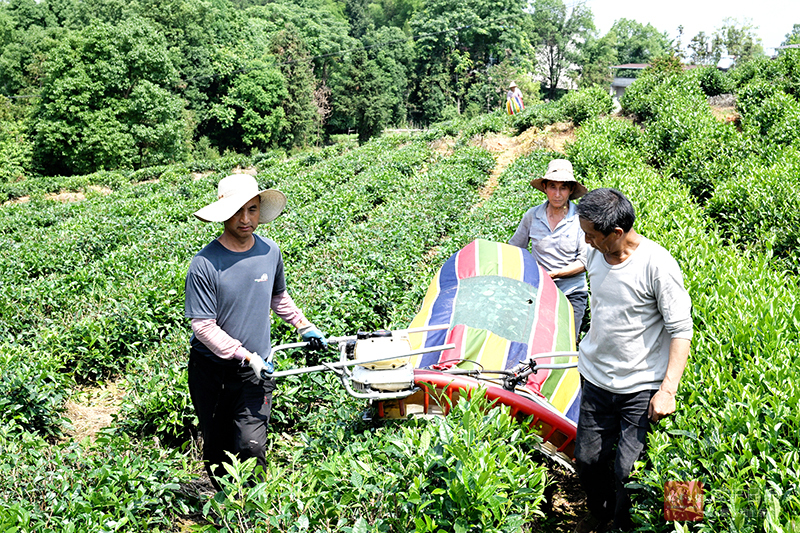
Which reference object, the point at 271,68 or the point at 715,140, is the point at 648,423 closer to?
the point at 715,140

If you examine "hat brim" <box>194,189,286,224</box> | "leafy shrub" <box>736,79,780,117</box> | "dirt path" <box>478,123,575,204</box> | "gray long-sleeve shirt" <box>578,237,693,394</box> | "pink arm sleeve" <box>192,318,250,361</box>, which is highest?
"hat brim" <box>194,189,286,224</box>

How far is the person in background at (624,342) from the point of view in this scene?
2.81 metres

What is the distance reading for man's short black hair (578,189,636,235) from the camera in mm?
2818

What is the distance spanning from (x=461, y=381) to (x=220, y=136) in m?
50.3

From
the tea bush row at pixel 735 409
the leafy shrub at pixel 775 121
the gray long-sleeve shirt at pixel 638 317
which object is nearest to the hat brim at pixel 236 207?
the gray long-sleeve shirt at pixel 638 317

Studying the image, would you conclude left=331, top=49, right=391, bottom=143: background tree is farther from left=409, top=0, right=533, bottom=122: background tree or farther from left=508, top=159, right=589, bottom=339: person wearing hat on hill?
left=508, top=159, right=589, bottom=339: person wearing hat on hill

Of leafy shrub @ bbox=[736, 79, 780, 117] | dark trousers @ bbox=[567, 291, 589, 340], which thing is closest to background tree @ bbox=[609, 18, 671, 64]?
leafy shrub @ bbox=[736, 79, 780, 117]

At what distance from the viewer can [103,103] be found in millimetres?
34625

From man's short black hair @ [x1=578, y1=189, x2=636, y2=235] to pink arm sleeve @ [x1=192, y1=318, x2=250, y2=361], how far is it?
203cm

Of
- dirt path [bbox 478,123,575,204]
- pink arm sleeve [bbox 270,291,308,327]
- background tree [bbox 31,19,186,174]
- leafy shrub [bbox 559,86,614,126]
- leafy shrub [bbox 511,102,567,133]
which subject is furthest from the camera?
background tree [bbox 31,19,186,174]

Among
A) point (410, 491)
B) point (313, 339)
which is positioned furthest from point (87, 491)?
point (410, 491)

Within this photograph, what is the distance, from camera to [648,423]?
2990mm

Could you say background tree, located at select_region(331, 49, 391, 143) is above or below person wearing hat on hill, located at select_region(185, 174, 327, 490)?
below

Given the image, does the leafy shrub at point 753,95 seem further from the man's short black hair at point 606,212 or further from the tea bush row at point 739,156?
the man's short black hair at point 606,212
